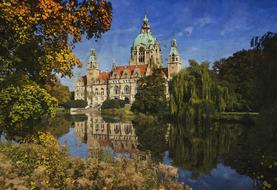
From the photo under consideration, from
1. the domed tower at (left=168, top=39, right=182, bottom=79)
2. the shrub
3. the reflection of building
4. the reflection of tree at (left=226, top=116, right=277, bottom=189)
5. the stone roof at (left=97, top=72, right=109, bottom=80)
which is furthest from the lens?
the stone roof at (left=97, top=72, right=109, bottom=80)

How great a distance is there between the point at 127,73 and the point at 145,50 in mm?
11337

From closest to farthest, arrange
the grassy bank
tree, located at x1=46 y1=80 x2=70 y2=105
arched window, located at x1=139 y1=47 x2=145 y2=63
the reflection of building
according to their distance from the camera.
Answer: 1. the grassy bank
2. tree, located at x1=46 y1=80 x2=70 y2=105
3. the reflection of building
4. arched window, located at x1=139 y1=47 x2=145 y2=63

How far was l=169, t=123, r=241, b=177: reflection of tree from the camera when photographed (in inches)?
620

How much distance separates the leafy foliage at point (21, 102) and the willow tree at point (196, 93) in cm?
2432

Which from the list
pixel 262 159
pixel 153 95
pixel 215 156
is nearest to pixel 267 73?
pixel 262 159

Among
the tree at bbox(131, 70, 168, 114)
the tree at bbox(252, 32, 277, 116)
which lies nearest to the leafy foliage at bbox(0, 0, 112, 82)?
the tree at bbox(252, 32, 277, 116)

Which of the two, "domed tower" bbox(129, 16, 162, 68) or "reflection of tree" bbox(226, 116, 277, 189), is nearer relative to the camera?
"reflection of tree" bbox(226, 116, 277, 189)

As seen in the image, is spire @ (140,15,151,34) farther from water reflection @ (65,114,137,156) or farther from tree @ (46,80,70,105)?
water reflection @ (65,114,137,156)

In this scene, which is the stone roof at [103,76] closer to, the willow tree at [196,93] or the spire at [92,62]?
the spire at [92,62]

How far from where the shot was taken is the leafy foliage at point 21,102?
8.75m

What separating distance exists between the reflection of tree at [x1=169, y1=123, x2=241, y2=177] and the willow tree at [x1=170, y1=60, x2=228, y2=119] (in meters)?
3.08

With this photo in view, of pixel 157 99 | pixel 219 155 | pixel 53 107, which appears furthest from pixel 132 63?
pixel 53 107

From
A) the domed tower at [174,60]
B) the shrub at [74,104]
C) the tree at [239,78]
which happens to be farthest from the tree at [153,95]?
the domed tower at [174,60]

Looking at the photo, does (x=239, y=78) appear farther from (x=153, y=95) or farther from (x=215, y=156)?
(x=215, y=156)
